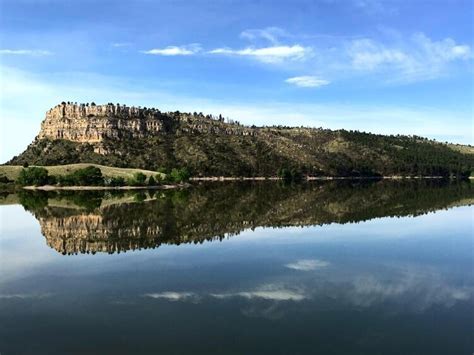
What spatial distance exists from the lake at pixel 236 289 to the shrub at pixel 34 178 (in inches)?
3751

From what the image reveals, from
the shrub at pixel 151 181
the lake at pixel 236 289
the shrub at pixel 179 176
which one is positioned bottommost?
the lake at pixel 236 289

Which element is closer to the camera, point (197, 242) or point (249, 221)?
point (197, 242)

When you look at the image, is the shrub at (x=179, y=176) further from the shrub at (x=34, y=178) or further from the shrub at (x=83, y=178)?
the shrub at (x=34, y=178)

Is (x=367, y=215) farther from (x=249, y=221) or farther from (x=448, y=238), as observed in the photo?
(x=448, y=238)

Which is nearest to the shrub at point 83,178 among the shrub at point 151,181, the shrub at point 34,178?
the shrub at point 34,178

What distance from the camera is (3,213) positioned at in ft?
245

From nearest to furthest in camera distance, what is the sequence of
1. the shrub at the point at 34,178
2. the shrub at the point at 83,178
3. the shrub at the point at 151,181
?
the shrub at the point at 34,178 → the shrub at the point at 83,178 → the shrub at the point at 151,181

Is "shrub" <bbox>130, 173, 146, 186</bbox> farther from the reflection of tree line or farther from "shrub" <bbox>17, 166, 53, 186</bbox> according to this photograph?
the reflection of tree line

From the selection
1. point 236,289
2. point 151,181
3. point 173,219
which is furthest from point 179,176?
point 236,289

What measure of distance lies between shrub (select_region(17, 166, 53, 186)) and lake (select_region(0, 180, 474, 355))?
95.3 metres

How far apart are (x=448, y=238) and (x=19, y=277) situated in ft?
123

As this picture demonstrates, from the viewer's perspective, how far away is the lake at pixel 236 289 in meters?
20.1

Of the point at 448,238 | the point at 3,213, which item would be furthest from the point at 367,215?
the point at 3,213

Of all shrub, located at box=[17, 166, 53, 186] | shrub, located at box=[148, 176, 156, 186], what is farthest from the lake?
shrub, located at box=[148, 176, 156, 186]
